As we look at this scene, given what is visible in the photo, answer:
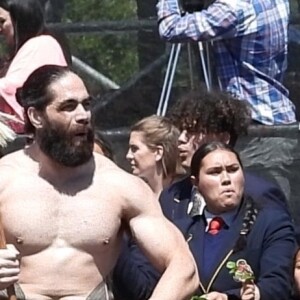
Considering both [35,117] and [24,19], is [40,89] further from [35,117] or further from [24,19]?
[24,19]

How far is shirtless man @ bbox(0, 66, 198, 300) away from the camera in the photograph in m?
5.78

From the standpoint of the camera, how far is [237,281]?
6.05m

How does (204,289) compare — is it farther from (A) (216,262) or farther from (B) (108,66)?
(B) (108,66)

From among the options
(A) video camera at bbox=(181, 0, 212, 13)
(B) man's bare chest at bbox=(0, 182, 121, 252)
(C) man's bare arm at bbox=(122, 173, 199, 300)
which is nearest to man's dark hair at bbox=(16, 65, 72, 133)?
(B) man's bare chest at bbox=(0, 182, 121, 252)

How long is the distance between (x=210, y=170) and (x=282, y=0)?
1616mm

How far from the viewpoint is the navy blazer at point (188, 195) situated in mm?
6492

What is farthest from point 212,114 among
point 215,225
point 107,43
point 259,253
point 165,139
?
point 107,43

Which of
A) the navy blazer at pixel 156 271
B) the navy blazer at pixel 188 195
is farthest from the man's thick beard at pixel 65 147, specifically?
the navy blazer at pixel 188 195

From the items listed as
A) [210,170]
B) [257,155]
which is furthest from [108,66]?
[210,170]

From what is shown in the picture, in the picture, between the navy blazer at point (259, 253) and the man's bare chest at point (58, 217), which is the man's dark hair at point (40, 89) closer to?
the man's bare chest at point (58, 217)

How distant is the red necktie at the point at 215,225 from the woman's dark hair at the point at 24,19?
1538 mm

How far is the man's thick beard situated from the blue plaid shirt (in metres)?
1.74

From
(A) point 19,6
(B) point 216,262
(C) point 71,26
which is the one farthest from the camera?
(C) point 71,26

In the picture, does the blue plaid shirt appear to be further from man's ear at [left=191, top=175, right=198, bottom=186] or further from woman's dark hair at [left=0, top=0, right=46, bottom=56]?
man's ear at [left=191, top=175, right=198, bottom=186]
